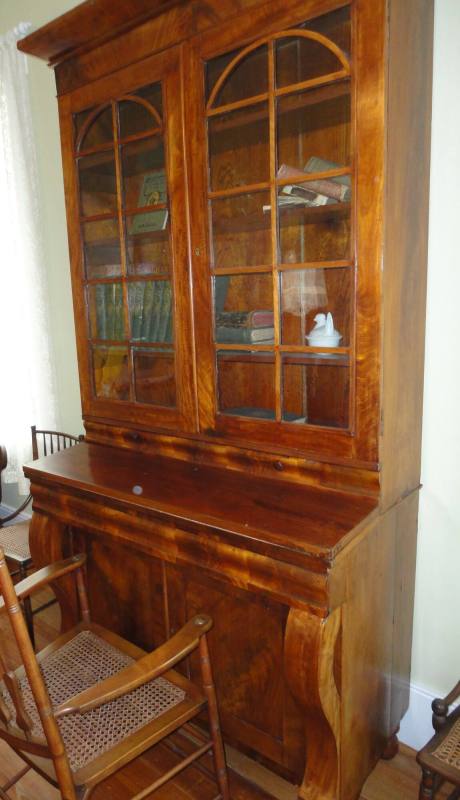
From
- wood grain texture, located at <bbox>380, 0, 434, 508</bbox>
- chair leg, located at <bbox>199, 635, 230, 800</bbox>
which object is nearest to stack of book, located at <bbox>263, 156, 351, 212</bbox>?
wood grain texture, located at <bbox>380, 0, 434, 508</bbox>

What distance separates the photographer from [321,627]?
1133 mm

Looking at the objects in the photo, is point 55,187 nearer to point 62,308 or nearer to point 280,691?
point 62,308

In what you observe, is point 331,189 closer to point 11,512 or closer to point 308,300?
point 308,300

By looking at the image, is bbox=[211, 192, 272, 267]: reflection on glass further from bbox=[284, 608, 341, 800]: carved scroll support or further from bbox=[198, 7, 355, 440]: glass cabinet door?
bbox=[284, 608, 341, 800]: carved scroll support

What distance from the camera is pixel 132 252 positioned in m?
1.72

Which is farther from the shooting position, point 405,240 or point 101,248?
point 101,248

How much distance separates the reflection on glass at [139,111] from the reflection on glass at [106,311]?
468mm

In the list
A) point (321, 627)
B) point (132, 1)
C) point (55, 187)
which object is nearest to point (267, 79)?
point (132, 1)

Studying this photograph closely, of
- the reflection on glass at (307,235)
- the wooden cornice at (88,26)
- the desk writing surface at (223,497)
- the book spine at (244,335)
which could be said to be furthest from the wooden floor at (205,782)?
the wooden cornice at (88,26)

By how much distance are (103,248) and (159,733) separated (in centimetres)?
141

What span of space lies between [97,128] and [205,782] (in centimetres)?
201

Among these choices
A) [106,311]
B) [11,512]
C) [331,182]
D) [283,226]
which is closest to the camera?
[331,182]

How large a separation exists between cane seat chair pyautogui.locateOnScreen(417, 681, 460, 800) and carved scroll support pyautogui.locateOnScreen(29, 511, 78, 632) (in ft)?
3.78

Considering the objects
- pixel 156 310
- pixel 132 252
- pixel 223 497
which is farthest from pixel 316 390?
pixel 132 252
